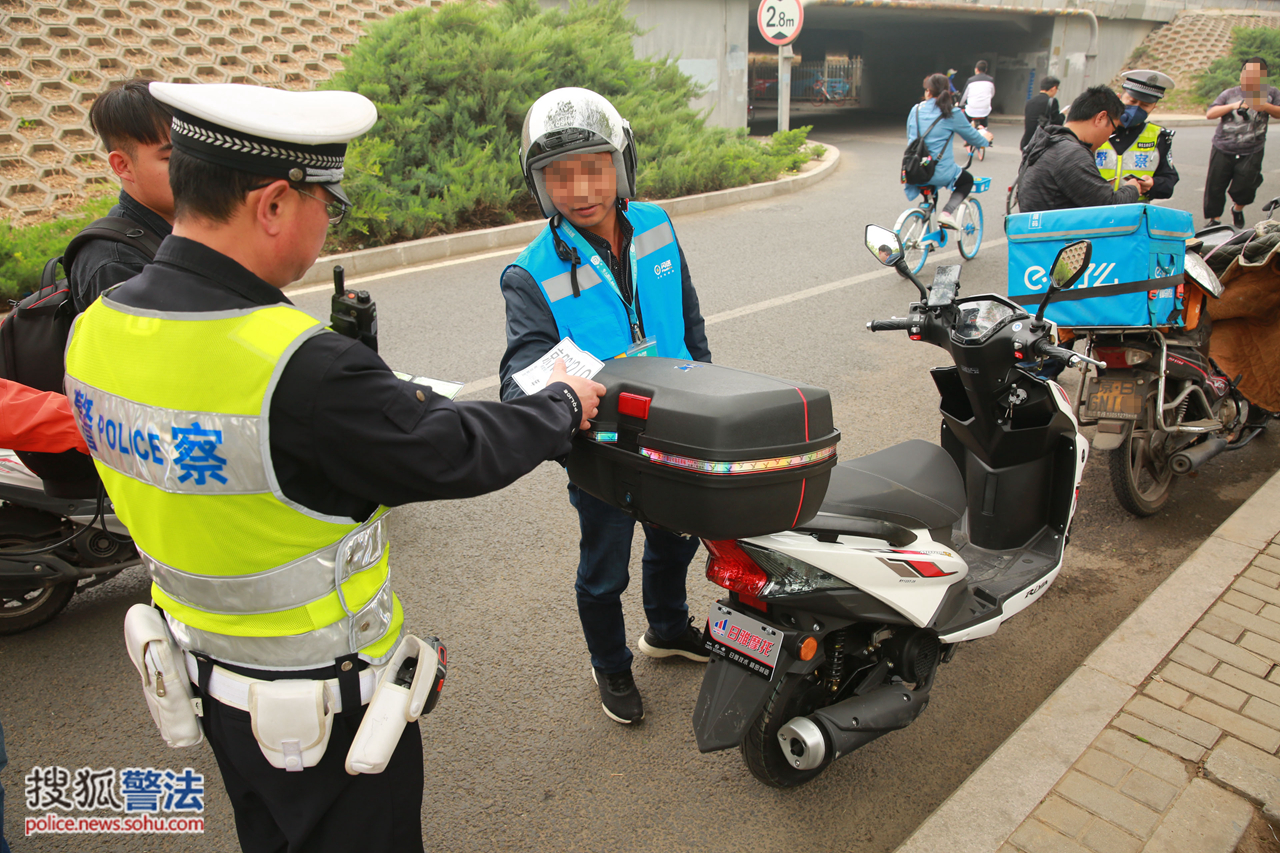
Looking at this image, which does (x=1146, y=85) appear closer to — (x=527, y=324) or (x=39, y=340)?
(x=527, y=324)

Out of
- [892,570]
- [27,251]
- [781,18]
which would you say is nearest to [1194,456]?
[892,570]

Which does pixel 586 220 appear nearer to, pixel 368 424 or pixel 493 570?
pixel 368 424

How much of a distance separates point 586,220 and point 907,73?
3397 centimetres

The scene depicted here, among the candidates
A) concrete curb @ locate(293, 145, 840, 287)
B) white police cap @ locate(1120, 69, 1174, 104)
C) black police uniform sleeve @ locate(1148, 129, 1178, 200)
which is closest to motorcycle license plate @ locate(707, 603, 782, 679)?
concrete curb @ locate(293, 145, 840, 287)

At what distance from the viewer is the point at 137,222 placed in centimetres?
252

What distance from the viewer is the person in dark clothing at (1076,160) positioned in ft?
14.7

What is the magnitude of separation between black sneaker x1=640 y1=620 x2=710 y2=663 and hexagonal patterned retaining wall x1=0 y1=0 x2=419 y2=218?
934cm

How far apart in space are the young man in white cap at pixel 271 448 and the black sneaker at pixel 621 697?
1.14 meters

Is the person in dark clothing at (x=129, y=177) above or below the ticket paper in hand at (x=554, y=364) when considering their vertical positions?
above

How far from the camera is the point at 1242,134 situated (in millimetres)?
8320

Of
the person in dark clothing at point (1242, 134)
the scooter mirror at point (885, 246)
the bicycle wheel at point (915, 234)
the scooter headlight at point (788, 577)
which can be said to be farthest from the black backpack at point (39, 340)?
the person in dark clothing at point (1242, 134)

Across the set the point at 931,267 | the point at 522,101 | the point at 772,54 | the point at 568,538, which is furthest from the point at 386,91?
the point at 772,54

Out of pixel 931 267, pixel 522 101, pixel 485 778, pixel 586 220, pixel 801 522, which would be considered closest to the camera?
pixel 801 522

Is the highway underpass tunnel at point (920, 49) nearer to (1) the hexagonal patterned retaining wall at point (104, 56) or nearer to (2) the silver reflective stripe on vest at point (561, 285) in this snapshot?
(1) the hexagonal patterned retaining wall at point (104, 56)
